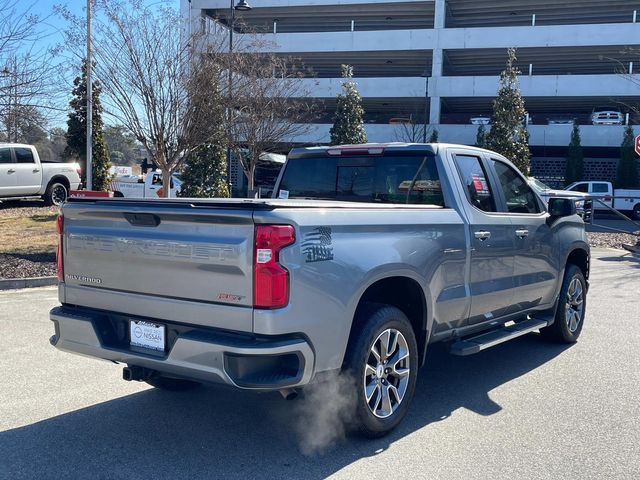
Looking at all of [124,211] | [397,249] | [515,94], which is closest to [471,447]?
[397,249]

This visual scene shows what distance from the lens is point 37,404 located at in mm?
4656

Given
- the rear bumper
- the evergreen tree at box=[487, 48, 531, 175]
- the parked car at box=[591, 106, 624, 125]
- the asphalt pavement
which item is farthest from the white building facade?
the rear bumper

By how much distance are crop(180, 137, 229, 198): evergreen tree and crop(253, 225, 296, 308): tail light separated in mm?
14155

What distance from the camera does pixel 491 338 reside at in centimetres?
511

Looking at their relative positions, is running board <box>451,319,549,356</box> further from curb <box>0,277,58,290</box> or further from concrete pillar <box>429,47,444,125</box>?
concrete pillar <box>429,47,444,125</box>

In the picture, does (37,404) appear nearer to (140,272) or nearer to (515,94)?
(140,272)

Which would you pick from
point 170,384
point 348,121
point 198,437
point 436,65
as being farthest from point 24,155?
point 436,65

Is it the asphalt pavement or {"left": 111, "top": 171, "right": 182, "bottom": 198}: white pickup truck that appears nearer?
the asphalt pavement

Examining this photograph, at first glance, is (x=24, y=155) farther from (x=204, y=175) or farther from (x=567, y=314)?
(x=567, y=314)

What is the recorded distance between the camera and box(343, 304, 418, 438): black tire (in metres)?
3.88

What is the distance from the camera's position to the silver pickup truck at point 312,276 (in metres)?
3.41

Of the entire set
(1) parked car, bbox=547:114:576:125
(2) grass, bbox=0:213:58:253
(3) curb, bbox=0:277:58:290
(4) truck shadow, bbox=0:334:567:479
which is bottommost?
(3) curb, bbox=0:277:58:290

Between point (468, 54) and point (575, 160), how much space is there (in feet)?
32.8

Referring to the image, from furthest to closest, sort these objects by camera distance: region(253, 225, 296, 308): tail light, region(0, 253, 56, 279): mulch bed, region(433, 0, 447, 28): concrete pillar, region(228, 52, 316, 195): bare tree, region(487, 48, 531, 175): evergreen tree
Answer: region(433, 0, 447, 28): concrete pillar → region(487, 48, 531, 175): evergreen tree → region(228, 52, 316, 195): bare tree → region(0, 253, 56, 279): mulch bed → region(253, 225, 296, 308): tail light
